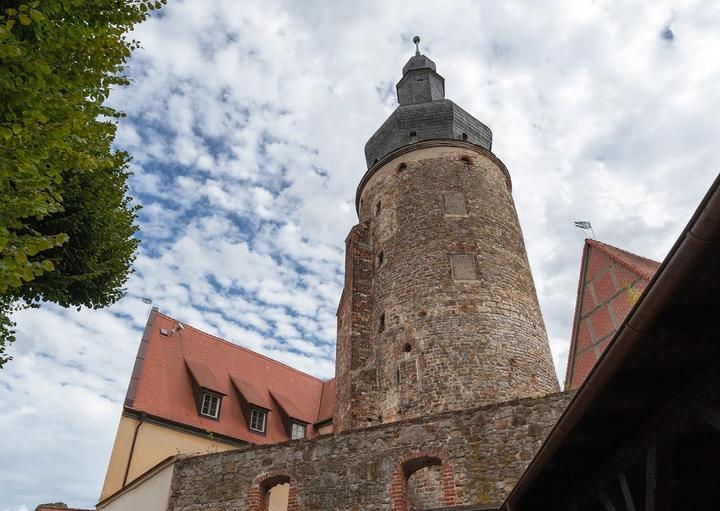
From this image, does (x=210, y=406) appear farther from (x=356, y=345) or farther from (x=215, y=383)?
(x=356, y=345)

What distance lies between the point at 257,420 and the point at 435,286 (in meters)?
8.41

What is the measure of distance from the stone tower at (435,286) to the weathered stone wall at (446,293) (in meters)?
0.03

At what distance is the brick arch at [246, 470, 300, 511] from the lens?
33.0 feet

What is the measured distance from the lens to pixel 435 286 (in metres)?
15.1

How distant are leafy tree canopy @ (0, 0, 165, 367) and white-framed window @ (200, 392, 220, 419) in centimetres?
955

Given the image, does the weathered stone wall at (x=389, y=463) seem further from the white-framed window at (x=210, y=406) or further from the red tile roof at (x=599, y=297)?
the white-framed window at (x=210, y=406)

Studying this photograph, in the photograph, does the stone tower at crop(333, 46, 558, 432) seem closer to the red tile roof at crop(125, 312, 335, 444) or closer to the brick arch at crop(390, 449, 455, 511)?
the brick arch at crop(390, 449, 455, 511)

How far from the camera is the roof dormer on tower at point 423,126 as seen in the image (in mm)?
18844

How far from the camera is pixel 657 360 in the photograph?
303cm

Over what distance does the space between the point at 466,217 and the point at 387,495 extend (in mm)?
9391

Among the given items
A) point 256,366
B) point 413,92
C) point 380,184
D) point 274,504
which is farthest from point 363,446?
point 413,92

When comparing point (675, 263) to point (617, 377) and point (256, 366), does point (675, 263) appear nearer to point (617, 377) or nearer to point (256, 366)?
point (617, 377)

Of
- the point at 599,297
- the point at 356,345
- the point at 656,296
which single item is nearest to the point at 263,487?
the point at 356,345

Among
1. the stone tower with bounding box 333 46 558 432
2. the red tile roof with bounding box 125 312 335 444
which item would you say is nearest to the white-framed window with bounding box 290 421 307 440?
the red tile roof with bounding box 125 312 335 444
